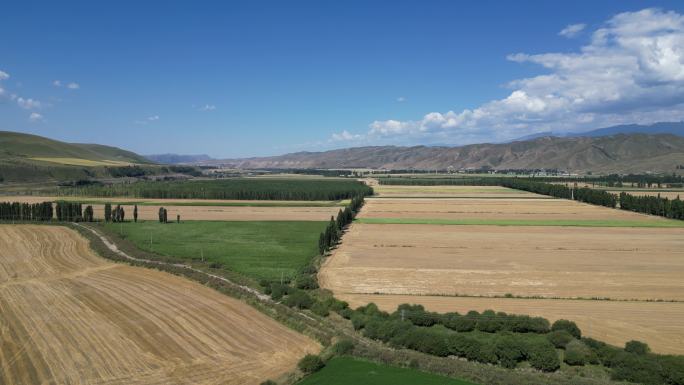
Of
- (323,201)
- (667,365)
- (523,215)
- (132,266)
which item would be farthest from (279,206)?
(667,365)

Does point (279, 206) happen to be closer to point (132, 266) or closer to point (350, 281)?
point (132, 266)

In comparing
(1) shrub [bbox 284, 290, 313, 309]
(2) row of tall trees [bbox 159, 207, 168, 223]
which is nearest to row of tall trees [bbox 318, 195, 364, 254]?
(1) shrub [bbox 284, 290, 313, 309]

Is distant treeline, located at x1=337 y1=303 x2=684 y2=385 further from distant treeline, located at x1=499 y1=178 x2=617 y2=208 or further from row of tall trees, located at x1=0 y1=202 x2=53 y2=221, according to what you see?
distant treeline, located at x1=499 y1=178 x2=617 y2=208

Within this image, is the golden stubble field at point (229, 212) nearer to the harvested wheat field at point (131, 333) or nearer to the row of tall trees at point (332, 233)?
the row of tall trees at point (332, 233)

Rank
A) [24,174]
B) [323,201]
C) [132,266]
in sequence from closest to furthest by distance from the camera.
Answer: [132,266], [323,201], [24,174]

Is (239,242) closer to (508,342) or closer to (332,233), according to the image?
(332,233)

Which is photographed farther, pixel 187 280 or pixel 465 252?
pixel 465 252

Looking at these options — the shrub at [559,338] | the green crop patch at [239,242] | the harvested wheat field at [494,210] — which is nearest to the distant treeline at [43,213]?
the green crop patch at [239,242]
